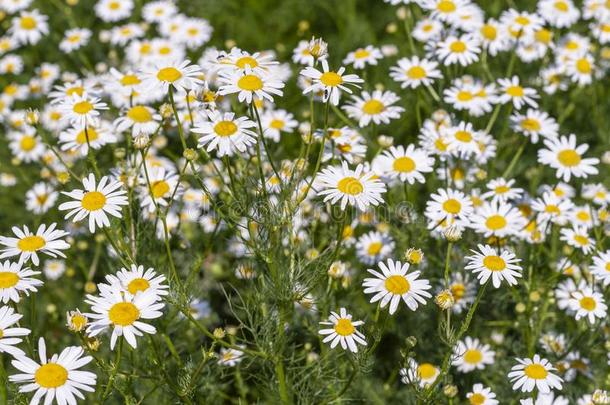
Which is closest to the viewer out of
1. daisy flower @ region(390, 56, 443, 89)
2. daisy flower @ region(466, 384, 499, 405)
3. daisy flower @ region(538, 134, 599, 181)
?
daisy flower @ region(466, 384, 499, 405)

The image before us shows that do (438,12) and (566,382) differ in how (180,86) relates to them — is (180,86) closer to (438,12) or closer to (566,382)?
(438,12)

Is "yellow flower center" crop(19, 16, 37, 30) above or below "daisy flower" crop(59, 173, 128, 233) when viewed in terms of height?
above

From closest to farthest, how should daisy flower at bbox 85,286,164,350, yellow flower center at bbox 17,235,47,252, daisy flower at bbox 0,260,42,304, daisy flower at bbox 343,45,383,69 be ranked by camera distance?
daisy flower at bbox 85,286,164,350
daisy flower at bbox 0,260,42,304
yellow flower center at bbox 17,235,47,252
daisy flower at bbox 343,45,383,69

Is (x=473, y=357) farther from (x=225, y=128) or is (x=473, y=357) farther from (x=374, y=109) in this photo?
(x=225, y=128)

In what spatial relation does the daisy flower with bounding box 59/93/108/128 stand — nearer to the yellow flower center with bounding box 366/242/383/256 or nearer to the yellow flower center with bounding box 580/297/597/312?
the yellow flower center with bounding box 366/242/383/256

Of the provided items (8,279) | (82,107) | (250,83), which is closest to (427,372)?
(250,83)

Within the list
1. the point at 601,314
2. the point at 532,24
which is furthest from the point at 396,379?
the point at 532,24

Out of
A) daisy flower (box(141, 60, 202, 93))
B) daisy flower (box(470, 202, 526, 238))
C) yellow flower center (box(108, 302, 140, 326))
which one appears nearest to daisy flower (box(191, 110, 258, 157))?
daisy flower (box(141, 60, 202, 93))
